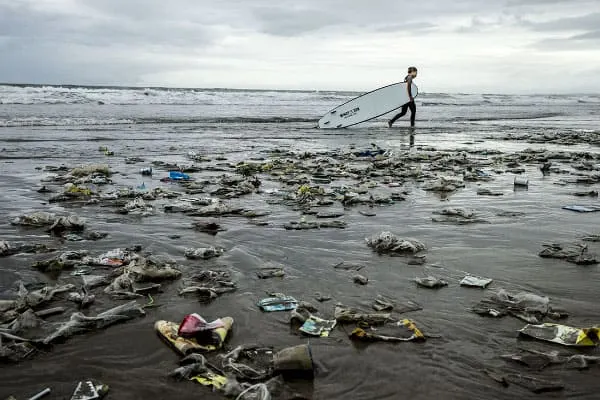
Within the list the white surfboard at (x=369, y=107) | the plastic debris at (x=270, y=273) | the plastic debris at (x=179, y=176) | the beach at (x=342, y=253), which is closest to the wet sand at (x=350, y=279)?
the beach at (x=342, y=253)

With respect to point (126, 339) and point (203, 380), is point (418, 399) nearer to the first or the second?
point (203, 380)

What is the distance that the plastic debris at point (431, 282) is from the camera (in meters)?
4.17

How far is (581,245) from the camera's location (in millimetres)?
5246

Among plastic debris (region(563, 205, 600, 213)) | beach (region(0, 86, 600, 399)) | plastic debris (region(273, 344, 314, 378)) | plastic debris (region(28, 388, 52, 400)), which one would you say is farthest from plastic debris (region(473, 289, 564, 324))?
plastic debris (region(563, 205, 600, 213))

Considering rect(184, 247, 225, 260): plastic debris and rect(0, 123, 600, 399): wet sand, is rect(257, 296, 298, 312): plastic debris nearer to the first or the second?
rect(0, 123, 600, 399): wet sand

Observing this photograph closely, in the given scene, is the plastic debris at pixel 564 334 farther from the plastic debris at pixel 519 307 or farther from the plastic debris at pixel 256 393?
the plastic debris at pixel 256 393

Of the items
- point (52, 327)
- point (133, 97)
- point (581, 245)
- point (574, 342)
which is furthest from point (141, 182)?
point (133, 97)

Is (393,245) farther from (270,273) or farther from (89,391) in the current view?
(89,391)

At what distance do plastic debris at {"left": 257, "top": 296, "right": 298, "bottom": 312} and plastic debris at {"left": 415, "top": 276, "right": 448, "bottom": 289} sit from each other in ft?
3.64

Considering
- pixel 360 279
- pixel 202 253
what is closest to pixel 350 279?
pixel 360 279

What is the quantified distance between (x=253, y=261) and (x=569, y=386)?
286 centimetres

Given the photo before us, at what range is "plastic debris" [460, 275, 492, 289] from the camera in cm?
416

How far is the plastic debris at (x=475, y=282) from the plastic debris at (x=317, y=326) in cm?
133

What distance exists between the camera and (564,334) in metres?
3.29
